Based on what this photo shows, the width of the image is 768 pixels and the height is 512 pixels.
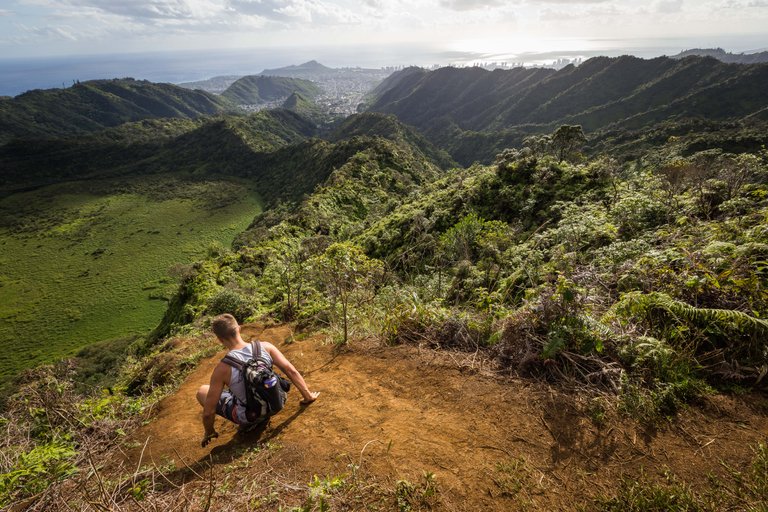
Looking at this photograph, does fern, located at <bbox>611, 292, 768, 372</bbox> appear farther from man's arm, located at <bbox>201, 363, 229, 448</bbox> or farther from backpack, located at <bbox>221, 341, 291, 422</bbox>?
man's arm, located at <bbox>201, 363, 229, 448</bbox>

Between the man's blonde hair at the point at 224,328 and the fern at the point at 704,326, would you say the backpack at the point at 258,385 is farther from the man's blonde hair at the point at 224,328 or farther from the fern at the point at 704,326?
the fern at the point at 704,326

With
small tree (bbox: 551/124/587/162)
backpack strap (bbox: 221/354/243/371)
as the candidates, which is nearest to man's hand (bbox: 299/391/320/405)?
backpack strap (bbox: 221/354/243/371)

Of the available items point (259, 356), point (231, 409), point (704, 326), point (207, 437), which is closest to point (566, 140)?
point (704, 326)

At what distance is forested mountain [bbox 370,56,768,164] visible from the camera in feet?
323

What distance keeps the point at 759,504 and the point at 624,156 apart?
69.8 metres

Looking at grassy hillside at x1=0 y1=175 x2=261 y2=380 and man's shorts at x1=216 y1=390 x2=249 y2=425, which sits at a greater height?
man's shorts at x1=216 y1=390 x2=249 y2=425

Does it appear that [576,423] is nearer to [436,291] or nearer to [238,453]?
[238,453]

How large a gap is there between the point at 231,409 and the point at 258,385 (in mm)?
462

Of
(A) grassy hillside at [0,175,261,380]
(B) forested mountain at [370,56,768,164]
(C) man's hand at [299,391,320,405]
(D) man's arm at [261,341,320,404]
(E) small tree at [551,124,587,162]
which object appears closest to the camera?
(D) man's arm at [261,341,320,404]

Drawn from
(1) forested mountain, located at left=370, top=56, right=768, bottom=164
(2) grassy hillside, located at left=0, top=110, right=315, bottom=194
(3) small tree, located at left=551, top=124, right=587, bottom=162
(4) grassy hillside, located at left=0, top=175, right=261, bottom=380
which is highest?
(1) forested mountain, located at left=370, top=56, right=768, bottom=164

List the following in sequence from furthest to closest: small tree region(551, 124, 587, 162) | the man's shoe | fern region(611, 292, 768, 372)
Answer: small tree region(551, 124, 587, 162) → the man's shoe → fern region(611, 292, 768, 372)

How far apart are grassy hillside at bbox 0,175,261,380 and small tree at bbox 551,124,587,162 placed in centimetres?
5408

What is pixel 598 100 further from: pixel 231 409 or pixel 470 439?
pixel 231 409

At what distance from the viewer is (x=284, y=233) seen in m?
32.2
